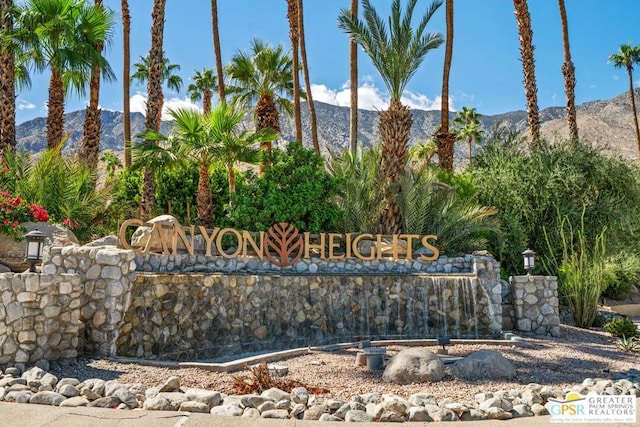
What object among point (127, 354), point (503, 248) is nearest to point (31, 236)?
point (127, 354)

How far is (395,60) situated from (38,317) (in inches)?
469

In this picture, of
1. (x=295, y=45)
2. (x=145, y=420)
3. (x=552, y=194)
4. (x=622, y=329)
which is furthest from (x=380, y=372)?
(x=295, y=45)

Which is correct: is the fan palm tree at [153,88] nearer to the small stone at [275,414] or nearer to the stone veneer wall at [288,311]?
the stone veneer wall at [288,311]

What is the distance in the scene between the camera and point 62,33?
16.7 metres

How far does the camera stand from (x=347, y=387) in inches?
279

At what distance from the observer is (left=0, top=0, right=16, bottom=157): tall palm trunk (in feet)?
51.1

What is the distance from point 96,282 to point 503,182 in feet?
44.6

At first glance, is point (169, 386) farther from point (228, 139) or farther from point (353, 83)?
point (353, 83)

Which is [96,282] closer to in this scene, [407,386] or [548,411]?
[407,386]

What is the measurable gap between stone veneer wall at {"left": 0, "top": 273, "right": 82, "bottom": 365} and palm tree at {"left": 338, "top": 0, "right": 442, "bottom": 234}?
9354 mm

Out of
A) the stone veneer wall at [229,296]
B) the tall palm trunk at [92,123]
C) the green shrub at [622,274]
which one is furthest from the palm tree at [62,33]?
the green shrub at [622,274]

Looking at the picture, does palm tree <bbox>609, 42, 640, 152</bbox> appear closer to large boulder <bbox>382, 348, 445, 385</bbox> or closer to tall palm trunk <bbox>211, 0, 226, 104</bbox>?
tall palm trunk <bbox>211, 0, 226, 104</bbox>

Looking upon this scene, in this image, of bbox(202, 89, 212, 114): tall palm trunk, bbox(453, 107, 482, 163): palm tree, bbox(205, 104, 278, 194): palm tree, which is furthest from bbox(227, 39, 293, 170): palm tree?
bbox(453, 107, 482, 163): palm tree

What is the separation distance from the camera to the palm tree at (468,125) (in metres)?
46.6
